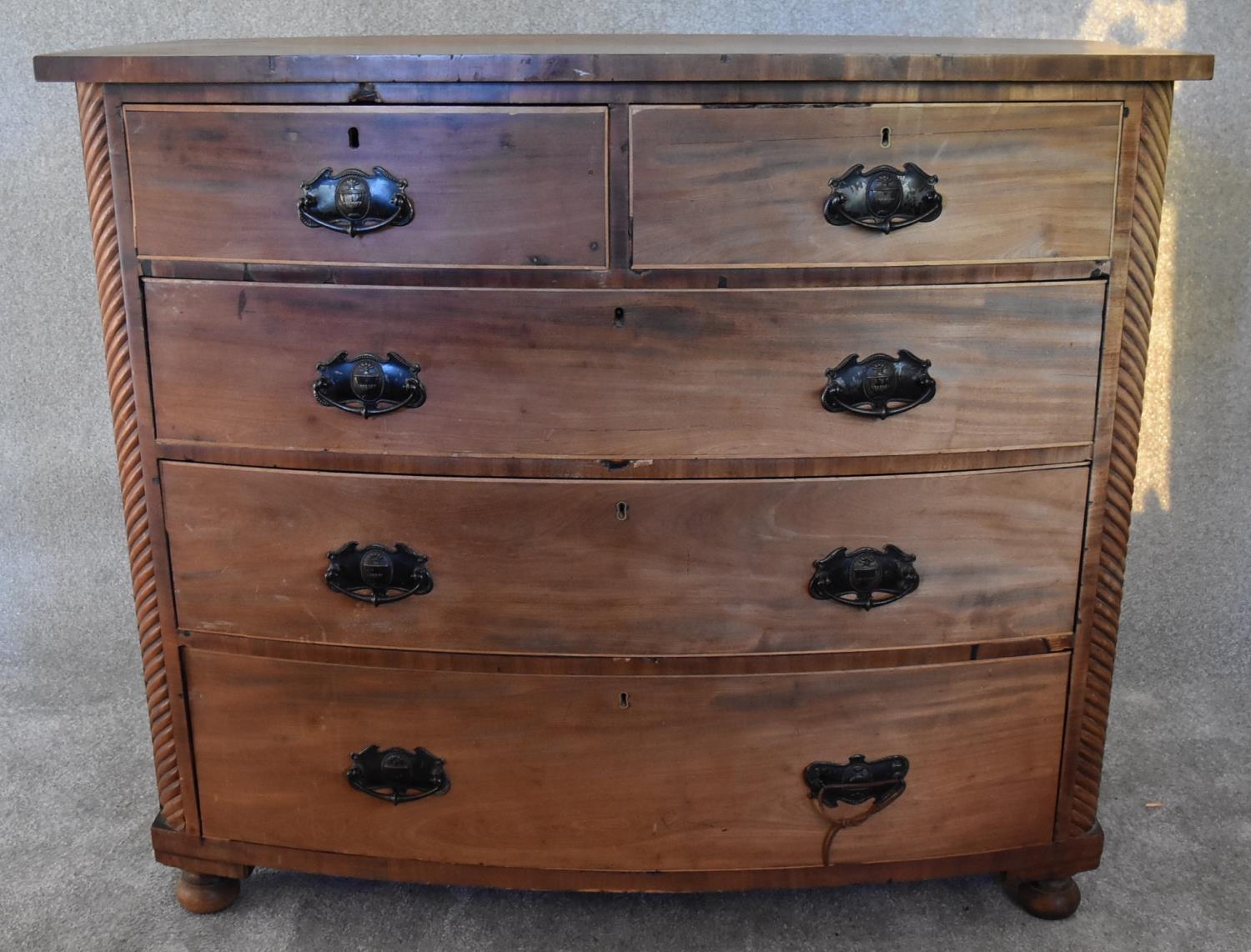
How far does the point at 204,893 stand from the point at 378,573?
59 centimetres

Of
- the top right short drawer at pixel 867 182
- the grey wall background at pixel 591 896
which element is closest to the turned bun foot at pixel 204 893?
the grey wall background at pixel 591 896

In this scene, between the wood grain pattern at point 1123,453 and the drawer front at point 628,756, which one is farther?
the drawer front at point 628,756

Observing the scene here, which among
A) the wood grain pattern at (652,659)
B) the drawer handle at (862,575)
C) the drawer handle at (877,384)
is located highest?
the drawer handle at (877,384)

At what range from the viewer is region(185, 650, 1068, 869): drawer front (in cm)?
150

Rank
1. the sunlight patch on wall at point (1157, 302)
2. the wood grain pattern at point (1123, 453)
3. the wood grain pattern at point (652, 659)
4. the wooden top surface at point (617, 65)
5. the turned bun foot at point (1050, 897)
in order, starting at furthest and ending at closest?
the sunlight patch on wall at point (1157, 302)
the turned bun foot at point (1050, 897)
the wood grain pattern at point (652, 659)
the wood grain pattern at point (1123, 453)
the wooden top surface at point (617, 65)

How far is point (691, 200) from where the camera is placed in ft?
4.32

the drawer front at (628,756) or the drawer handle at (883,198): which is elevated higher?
the drawer handle at (883,198)

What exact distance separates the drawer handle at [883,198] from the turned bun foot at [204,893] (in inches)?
47.3

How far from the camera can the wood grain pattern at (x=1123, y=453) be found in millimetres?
1364

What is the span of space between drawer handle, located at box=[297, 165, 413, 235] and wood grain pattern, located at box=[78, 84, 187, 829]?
0.24 meters

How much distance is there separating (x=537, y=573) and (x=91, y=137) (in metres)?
0.70

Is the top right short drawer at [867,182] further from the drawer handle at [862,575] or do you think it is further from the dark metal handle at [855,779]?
Result: the dark metal handle at [855,779]

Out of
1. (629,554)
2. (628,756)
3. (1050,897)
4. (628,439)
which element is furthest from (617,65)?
(1050,897)

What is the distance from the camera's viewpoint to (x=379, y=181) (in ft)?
4.33
